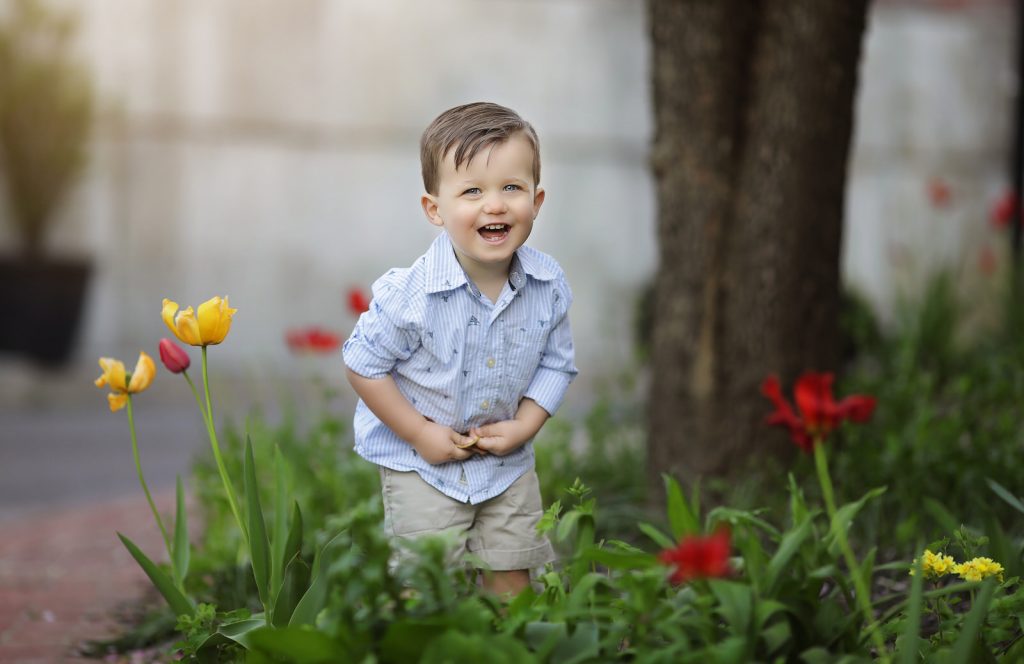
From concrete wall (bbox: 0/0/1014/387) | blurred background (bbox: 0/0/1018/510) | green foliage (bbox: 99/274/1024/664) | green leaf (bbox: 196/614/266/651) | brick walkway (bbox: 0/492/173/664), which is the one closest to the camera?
green foliage (bbox: 99/274/1024/664)

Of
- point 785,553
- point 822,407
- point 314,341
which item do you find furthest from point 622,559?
point 314,341

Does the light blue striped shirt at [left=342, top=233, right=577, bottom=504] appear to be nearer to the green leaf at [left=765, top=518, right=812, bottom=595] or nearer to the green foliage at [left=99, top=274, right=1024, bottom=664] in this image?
the green foliage at [left=99, top=274, right=1024, bottom=664]

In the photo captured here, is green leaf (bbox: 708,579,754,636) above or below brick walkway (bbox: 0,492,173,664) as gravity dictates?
above

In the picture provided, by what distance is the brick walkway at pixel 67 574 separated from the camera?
3.02m

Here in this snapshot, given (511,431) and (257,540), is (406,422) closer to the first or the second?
(511,431)

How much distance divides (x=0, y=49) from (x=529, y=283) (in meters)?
7.84

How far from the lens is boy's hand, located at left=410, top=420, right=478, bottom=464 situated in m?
2.25

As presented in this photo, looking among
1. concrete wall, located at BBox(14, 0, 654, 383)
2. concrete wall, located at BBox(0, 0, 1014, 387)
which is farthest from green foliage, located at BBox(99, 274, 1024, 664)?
concrete wall, located at BBox(14, 0, 654, 383)

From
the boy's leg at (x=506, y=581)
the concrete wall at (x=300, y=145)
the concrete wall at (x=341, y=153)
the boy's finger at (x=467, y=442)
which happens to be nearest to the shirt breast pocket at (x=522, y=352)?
the boy's finger at (x=467, y=442)

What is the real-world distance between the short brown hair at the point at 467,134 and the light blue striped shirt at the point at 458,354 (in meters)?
0.18

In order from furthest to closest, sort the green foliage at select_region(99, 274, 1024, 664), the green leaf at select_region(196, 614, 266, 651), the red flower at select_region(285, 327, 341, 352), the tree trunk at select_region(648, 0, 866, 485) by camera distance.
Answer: the red flower at select_region(285, 327, 341, 352) → the tree trunk at select_region(648, 0, 866, 485) → the green leaf at select_region(196, 614, 266, 651) → the green foliage at select_region(99, 274, 1024, 664)

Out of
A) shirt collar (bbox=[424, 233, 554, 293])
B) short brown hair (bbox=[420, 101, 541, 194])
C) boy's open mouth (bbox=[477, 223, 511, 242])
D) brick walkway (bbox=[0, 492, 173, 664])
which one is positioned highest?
short brown hair (bbox=[420, 101, 541, 194])

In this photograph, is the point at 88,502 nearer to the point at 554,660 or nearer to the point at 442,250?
the point at 442,250

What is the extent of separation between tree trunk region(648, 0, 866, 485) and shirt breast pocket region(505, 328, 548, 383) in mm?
1461
